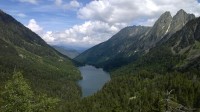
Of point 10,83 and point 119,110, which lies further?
point 119,110

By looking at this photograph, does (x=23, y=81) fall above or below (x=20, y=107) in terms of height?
above

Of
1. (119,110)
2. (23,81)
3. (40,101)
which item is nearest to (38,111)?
(40,101)

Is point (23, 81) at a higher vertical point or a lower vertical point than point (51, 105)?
higher

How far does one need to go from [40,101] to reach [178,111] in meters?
15.1

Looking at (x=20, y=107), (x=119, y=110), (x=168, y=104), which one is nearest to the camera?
(x=168, y=104)

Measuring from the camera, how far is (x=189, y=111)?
29703 mm

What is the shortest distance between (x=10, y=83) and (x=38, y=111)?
13.8 ft

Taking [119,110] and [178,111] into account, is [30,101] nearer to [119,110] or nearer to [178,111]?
[178,111]

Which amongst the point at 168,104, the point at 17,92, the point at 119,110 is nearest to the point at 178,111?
the point at 168,104

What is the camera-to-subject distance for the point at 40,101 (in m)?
36.2

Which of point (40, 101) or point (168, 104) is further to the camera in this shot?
point (40, 101)

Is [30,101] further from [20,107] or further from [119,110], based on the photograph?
[119,110]

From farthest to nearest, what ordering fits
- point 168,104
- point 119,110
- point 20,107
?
point 119,110, point 20,107, point 168,104

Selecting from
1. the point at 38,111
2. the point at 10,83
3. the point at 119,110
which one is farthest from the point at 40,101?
the point at 119,110
